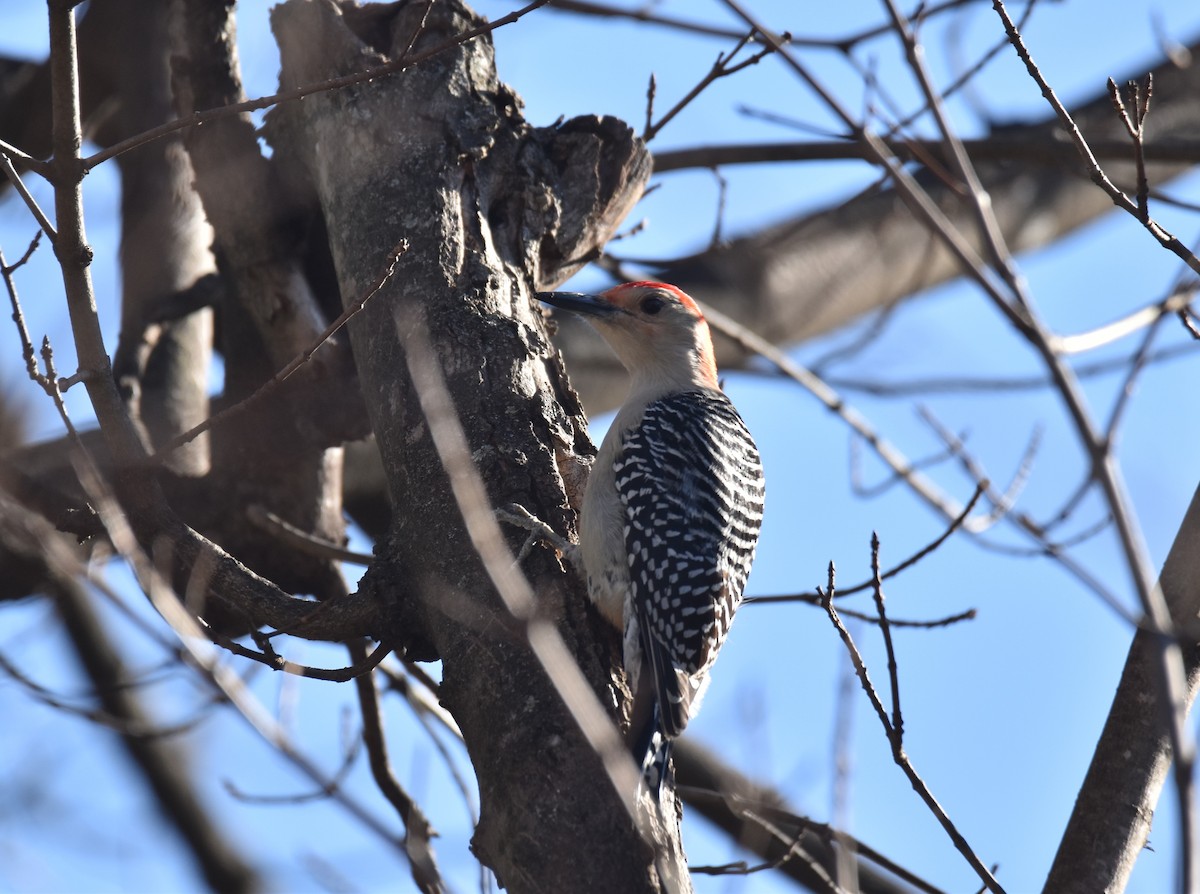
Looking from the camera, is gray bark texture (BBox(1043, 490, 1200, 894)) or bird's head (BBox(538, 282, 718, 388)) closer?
gray bark texture (BBox(1043, 490, 1200, 894))

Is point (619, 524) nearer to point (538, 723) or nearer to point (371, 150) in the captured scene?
point (538, 723)

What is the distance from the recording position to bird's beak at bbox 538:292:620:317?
5485mm

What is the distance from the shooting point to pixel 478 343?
4.14 m

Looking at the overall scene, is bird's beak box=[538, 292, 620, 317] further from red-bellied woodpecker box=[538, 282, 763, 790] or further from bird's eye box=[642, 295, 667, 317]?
bird's eye box=[642, 295, 667, 317]

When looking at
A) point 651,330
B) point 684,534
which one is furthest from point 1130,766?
point 651,330

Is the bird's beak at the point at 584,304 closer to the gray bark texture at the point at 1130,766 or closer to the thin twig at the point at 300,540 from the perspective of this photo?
the thin twig at the point at 300,540

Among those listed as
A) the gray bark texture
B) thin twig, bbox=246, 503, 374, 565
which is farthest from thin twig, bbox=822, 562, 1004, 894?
thin twig, bbox=246, 503, 374, 565

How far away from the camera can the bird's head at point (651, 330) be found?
20.0 ft

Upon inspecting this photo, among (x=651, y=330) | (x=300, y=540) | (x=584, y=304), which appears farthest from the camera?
(x=651, y=330)

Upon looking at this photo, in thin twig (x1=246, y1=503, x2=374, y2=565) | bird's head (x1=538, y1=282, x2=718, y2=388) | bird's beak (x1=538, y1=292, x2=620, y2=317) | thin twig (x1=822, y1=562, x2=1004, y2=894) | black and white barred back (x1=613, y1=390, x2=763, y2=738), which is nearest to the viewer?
thin twig (x1=822, y1=562, x2=1004, y2=894)

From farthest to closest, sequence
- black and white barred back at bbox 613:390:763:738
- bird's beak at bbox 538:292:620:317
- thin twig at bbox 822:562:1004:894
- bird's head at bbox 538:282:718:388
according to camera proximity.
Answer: bird's head at bbox 538:282:718:388
bird's beak at bbox 538:292:620:317
black and white barred back at bbox 613:390:763:738
thin twig at bbox 822:562:1004:894

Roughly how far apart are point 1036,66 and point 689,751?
4.31 meters

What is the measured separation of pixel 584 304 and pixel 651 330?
0.41 metres

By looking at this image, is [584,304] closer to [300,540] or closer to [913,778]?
[300,540]
